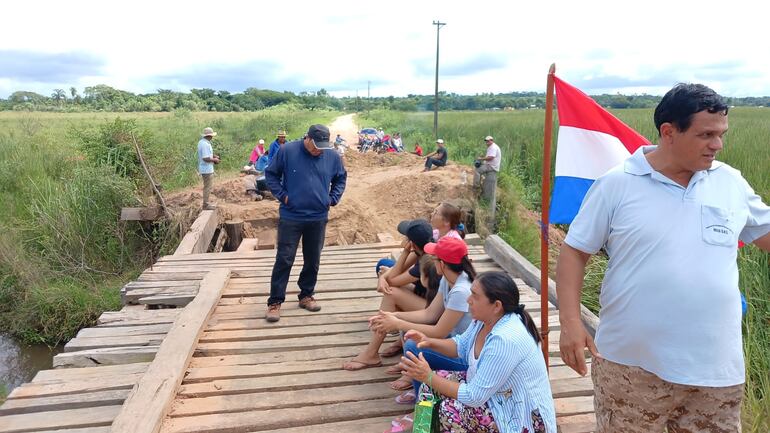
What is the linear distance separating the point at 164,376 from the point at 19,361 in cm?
630

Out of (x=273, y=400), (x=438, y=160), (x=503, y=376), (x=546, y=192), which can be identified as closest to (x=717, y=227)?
(x=546, y=192)

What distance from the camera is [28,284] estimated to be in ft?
27.1

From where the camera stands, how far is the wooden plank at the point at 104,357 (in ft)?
11.1

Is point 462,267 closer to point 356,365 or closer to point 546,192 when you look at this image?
point 546,192

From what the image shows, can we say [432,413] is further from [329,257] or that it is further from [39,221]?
[39,221]

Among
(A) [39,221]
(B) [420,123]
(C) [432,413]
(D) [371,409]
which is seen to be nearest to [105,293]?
(A) [39,221]

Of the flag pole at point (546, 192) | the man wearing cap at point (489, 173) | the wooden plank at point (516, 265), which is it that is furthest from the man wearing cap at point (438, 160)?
the flag pole at point (546, 192)

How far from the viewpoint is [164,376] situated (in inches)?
114

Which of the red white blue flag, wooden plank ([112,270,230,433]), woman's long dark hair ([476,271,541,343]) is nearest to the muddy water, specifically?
wooden plank ([112,270,230,433])

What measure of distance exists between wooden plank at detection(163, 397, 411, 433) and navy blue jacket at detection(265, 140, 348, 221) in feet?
5.17

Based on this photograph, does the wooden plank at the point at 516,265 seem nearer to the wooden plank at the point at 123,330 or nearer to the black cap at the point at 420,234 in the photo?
the black cap at the point at 420,234

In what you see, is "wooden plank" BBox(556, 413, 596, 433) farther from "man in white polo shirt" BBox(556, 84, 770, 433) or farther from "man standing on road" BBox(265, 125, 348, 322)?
"man standing on road" BBox(265, 125, 348, 322)

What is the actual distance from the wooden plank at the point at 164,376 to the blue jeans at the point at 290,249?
1.78 feet

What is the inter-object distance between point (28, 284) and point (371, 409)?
7.78 metres
